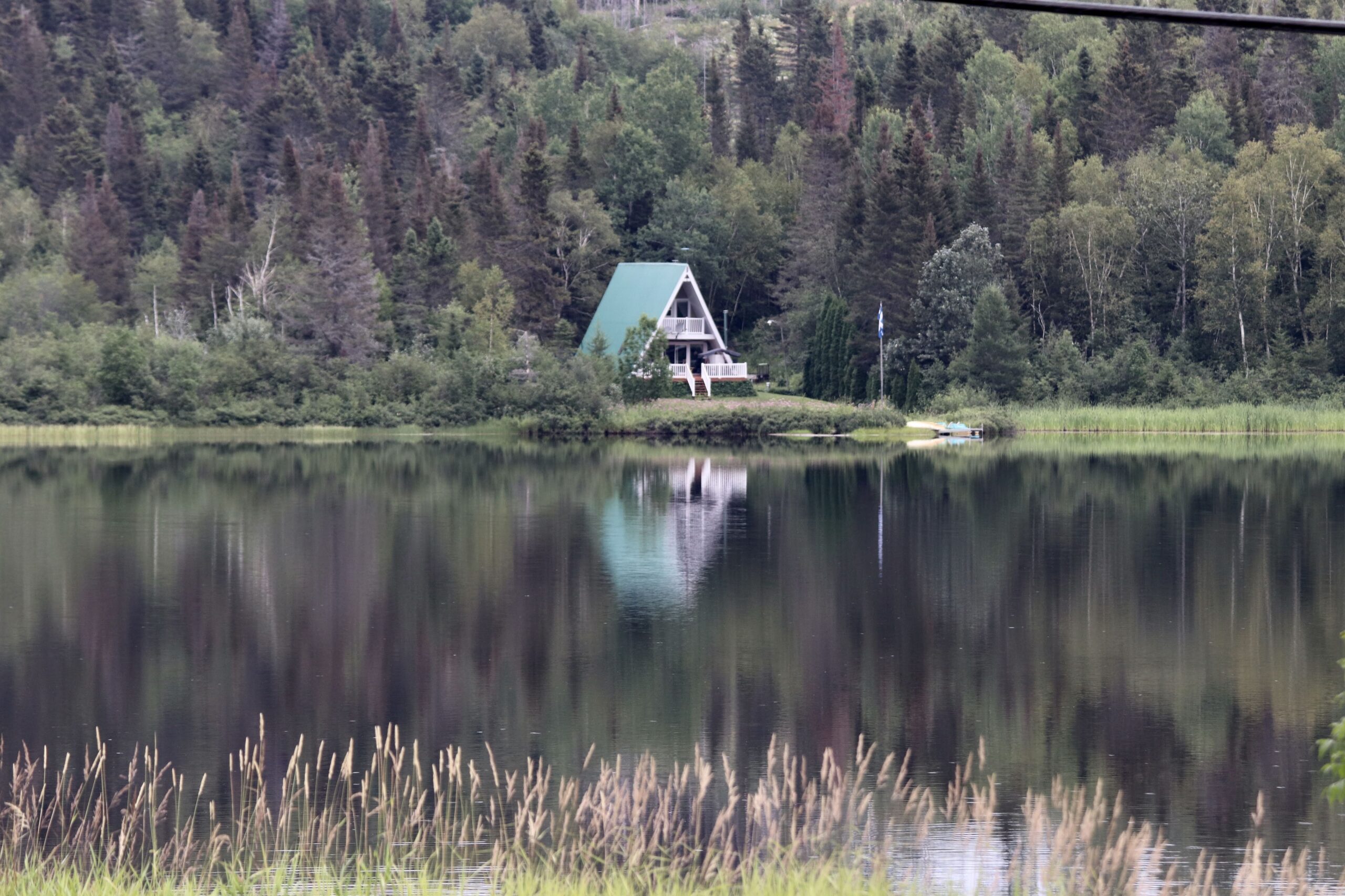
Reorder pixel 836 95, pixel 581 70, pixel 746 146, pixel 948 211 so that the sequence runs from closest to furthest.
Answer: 1. pixel 948 211
2. pixel 746 146
3. pixel 836 95
4. pixel 581 70

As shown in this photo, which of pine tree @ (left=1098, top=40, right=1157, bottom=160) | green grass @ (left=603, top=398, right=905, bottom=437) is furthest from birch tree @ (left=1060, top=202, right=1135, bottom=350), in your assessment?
green grass @ (left=603, top=398, right=905, bottom=437)

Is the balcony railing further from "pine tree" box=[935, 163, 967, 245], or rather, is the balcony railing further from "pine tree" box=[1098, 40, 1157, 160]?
"pine tree" box=[1098, 40, 1157, 160]

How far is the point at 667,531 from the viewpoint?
107ft

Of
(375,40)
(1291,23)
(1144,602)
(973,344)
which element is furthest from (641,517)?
(375,40)

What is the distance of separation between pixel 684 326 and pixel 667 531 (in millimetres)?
41553

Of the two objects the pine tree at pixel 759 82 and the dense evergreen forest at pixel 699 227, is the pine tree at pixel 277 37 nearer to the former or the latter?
the dense evergreen forest at pixel 699 227

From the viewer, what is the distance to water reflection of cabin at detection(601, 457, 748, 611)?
25312 mm

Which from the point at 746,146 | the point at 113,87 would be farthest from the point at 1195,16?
the point at 113,87

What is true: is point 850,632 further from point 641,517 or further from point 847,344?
point 847,344

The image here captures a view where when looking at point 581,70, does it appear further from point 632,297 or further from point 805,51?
point 632,297

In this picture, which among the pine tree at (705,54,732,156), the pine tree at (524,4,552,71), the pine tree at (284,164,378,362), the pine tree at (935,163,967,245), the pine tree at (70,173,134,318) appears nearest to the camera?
the pine tree at (284,164,378,362)

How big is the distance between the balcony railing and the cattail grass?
58.0 metres

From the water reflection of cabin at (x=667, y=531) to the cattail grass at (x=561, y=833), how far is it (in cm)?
999

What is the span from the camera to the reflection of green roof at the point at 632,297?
73.1 metres
